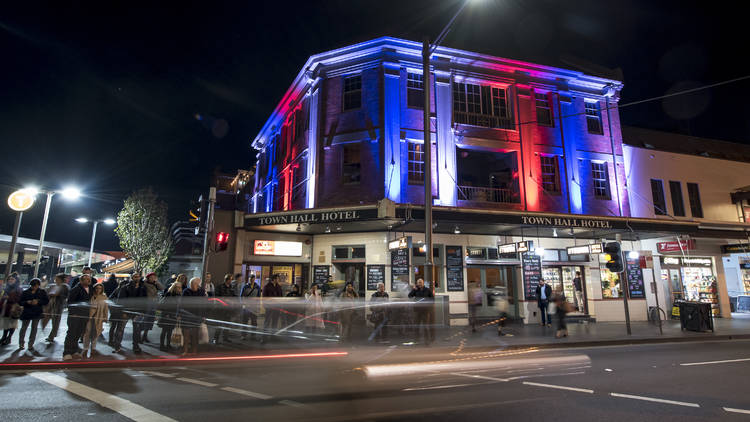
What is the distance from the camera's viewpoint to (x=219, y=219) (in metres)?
15.6

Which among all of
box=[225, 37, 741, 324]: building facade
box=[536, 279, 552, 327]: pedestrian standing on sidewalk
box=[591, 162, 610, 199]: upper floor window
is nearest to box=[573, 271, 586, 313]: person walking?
box=[225, 37, 741, 324]: building facade

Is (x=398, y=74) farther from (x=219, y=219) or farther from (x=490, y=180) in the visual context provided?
(x=219, y=219)

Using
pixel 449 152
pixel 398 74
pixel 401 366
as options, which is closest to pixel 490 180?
pixel 449 152

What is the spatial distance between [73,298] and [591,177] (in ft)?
66.2

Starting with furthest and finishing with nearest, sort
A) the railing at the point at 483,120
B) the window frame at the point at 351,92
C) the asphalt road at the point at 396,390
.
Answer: the railing at the point at 483,120 < the window frame at the point at 351,92 < the asphalt road at the point at 396,390

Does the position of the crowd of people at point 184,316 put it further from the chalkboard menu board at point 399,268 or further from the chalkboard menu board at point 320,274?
the chalkboard menu board at point 320,274

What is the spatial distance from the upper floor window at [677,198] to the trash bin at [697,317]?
286 inches

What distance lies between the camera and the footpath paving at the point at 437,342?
28.8 feet

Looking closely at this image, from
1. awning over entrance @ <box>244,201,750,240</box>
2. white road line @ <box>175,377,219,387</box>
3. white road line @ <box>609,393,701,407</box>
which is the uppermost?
awning over entrance @ <box>244,201,750,240</box>

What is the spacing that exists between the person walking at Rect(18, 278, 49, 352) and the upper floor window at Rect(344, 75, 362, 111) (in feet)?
39.5

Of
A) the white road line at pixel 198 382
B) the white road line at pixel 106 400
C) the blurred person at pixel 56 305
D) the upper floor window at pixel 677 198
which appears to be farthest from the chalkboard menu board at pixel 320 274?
the upper floor window at pixel 677 198

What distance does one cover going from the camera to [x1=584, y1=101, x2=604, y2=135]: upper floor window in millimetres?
19266

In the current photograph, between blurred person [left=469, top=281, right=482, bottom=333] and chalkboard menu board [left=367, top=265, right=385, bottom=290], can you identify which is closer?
blurred person [left=469, top=281, right=482, bottom=333]

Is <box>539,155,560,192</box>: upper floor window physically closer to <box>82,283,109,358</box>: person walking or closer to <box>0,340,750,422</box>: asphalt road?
<box>0,340,750,422</box>: asphalt road
